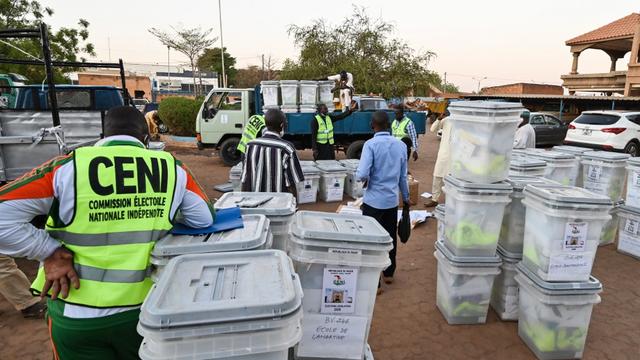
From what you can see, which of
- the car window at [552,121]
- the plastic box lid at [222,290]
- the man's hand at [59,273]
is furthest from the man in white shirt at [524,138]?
the car window at [552,121]

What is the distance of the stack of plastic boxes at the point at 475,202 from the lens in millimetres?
3191

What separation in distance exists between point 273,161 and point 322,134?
13.9 ft

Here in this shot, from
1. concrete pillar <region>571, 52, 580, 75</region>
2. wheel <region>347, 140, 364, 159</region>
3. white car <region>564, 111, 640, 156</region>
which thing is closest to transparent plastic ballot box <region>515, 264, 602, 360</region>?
wheel <region>347, 140, 364, 159</region>

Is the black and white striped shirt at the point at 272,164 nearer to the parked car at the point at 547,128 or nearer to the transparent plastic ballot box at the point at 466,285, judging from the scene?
the transparent plastic ballot box at the point at 466,285

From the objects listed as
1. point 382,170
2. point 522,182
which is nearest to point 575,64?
point 522,182

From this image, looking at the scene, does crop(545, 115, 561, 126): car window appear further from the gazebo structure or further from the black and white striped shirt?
the black and white striped shirt

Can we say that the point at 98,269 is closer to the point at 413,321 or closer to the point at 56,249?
the point at 56,249

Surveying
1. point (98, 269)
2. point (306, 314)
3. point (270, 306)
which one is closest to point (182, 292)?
point (270, 306)

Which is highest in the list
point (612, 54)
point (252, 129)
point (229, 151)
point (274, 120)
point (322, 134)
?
point (612, 54)

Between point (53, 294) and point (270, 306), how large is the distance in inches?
41.2

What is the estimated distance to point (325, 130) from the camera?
784cm

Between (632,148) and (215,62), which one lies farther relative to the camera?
(215,62)

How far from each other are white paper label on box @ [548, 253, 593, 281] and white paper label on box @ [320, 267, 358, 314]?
1.67 meters

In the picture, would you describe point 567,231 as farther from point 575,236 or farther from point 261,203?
point 261,203
